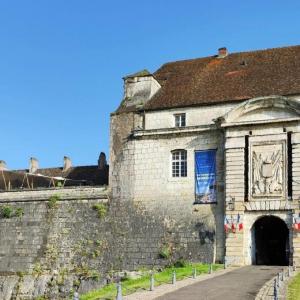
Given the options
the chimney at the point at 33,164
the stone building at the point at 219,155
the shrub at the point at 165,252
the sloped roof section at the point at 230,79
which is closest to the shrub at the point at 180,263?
the stone building at the point at 219,155

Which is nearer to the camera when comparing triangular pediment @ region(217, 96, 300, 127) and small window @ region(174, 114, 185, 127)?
triangular pediment @ region(217, 96, 300, 127)

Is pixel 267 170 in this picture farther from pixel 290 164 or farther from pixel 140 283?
pixel 140 283

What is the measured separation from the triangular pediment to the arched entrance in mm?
4697

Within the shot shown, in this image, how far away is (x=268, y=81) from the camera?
2997 cm

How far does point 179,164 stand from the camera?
2980cm

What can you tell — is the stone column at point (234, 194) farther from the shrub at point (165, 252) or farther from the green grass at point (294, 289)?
the green grass at point (294, 289)

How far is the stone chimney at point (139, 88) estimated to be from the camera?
3206cm

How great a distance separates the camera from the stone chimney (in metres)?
32.1

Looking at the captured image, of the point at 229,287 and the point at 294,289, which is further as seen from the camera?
the point at 229,287

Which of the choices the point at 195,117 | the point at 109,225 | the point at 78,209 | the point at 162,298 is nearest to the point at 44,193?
the point at 78,209

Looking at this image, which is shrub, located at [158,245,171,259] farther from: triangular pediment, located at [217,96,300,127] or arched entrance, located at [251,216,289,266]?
triangular pediment, located at [217,96,300,127]

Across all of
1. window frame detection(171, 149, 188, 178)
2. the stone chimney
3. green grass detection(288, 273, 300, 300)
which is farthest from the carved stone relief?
the stone chimney

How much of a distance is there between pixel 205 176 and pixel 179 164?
1608 millimetres

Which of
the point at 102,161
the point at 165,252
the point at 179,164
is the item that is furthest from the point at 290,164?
the point at 102,161
